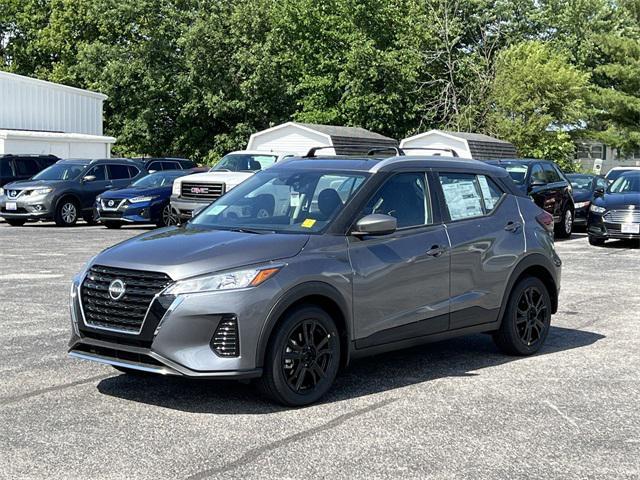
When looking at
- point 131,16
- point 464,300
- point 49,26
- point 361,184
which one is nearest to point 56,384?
point 361,184

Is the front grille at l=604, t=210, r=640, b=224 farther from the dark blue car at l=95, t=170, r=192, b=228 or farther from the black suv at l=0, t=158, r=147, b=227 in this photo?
the black suv at l=0, t=158, r=147, b=227

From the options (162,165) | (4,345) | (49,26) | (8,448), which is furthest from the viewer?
(49,26)

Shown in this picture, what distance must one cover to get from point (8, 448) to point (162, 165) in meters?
27.4

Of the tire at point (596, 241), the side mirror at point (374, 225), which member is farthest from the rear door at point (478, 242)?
the tire at point (596, 241)

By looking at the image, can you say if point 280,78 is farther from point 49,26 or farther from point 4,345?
point 4,345

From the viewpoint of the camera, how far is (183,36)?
53.2 metres

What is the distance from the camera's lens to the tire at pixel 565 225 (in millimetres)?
23734

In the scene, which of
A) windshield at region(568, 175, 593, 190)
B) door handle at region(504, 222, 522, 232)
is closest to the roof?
door handle at region(504, 222, 522, 232)

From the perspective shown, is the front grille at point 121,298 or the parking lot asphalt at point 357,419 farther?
the front grille at point 121,298

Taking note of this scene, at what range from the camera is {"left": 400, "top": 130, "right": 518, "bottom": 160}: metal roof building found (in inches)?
1564

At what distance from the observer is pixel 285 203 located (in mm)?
7598

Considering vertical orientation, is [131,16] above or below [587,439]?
above

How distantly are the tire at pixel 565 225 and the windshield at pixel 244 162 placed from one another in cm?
696

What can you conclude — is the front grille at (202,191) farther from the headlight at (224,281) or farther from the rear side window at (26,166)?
the headlight at (224,281)
